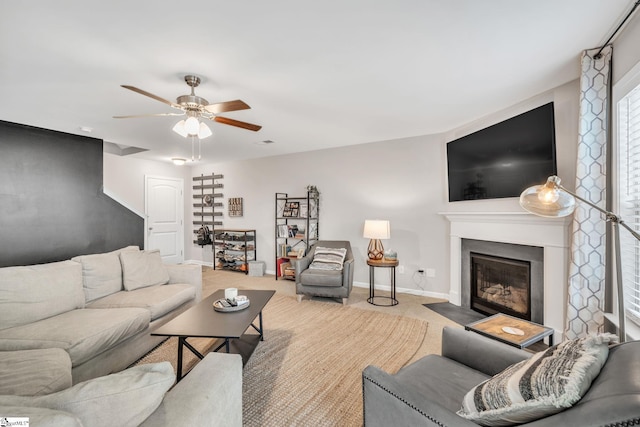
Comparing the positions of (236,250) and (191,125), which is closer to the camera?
(191,125)

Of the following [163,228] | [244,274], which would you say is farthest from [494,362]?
[163,228]

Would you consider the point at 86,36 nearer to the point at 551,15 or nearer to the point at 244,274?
the point at 551,15

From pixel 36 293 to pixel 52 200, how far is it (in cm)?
216

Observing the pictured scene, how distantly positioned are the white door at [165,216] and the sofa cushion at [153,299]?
340cm

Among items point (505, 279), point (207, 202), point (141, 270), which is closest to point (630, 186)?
Answer: point (505, 279)

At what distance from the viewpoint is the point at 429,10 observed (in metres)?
1.61

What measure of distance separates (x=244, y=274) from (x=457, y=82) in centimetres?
477

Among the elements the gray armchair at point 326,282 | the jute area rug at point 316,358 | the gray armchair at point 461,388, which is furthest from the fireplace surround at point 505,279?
the gray armchair at point 461,388

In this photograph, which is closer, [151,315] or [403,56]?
[403,56]

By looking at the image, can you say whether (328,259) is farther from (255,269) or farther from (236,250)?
(236,250)

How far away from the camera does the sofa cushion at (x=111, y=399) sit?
0.79 meters

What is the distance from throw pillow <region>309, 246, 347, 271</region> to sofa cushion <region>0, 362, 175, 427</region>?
313cm

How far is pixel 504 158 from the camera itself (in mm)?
3016

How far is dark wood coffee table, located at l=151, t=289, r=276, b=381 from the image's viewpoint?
6.21 feet
